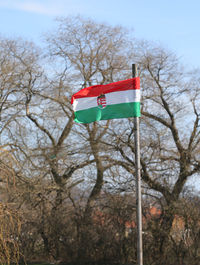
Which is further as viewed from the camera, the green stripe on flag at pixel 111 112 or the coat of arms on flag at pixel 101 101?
the coat of arms on flag at pixel 101 101

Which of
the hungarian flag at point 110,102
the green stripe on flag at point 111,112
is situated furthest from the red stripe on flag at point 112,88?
the green stripe on flag at point 111,112

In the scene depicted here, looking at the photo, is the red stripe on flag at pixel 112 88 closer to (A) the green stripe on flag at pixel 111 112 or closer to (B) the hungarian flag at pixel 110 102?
(B) the hungarian flag at pixel 110 102

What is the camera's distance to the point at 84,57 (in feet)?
64.0

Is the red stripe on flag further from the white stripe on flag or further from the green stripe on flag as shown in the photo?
the green stripe on flag

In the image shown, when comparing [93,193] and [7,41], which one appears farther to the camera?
[7,41]

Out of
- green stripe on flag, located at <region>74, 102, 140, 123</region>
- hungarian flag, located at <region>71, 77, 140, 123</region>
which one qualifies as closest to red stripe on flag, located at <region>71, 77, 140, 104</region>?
hungarian flag, located at <region>71, 77, 140, 123</region>

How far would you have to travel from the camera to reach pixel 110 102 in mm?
9859

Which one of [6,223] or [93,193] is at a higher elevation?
[93,193]

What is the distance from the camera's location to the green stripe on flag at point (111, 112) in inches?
381

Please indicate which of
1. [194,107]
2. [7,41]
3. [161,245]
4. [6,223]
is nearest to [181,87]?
[194,107]

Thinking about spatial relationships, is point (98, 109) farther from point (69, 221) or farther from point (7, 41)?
point (7, 41)

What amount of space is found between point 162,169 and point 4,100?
29.0ft

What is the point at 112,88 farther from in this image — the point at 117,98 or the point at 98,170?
the point at 98,170

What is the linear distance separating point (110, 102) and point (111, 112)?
0.25 metres
